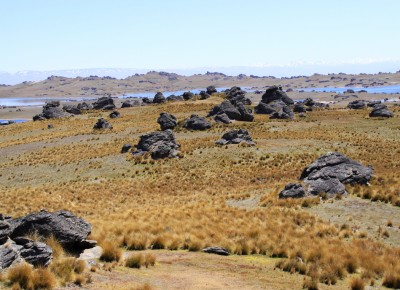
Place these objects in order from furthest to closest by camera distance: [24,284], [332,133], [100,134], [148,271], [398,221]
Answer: [100,134]
[332,133]
[398,221]
[148,271]
[24,284]

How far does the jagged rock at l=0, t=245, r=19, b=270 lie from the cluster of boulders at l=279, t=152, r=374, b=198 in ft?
63.5

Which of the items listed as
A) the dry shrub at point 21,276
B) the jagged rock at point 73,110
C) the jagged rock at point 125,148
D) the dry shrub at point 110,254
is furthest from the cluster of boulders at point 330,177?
the jagged rock at point 73,110

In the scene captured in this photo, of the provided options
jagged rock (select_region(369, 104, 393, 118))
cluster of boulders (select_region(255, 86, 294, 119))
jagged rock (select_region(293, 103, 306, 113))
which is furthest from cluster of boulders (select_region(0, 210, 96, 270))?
jagged rock (select_region(293, 103, 306, 113))

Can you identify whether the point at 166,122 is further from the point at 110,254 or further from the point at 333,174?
the point at 110,254

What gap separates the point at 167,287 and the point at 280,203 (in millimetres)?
15314

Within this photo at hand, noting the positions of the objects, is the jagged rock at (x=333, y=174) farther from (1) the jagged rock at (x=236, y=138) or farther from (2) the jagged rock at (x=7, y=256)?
(1) the jagged rock at (x=236, y=138)

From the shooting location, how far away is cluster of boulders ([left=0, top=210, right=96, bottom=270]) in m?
13.6

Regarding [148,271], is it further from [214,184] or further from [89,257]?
[214,184]

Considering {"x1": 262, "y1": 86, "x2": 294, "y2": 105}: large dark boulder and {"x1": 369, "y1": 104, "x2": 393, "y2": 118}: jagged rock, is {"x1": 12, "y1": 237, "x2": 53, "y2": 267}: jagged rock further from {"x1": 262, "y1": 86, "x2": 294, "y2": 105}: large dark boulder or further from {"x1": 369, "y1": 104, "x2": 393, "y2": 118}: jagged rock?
{"x1": 262, "y1": 86, "x2": 294, "y2": 105}: large dark boulder

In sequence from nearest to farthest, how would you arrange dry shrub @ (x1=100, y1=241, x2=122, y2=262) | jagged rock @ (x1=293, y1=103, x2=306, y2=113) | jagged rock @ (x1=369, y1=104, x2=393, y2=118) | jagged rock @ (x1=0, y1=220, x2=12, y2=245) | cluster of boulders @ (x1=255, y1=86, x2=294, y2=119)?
jagged rock @ (x1=0, y1=220, x2=12, y2=245) → dry shrub @ (x1=100, y1=241, x2=122, y2=262) → jagged rock @ (x1=369, y1=104, x2=393, y2=118) → cluster of boulders @ (x1=255, y1=86, x2=294, y2=119) → jagged rock @ (x1=293, y1=103, x2=306, y2=113)

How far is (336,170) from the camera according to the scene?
31094 millimetres

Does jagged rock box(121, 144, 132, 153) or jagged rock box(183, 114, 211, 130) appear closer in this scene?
jagged rock box(121, 144, 132, 153)

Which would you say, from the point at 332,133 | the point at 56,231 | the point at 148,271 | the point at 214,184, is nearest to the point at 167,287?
the point at 148,271

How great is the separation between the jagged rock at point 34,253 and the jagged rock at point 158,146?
38404mm
